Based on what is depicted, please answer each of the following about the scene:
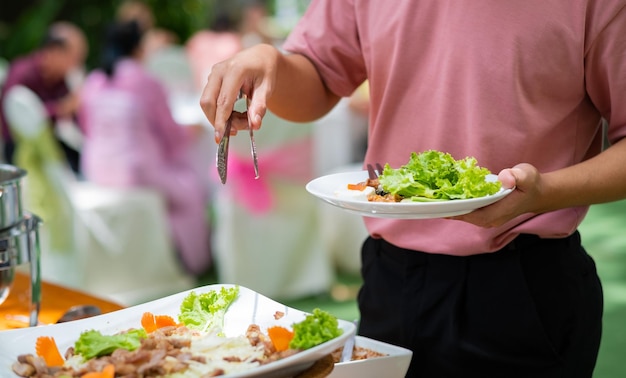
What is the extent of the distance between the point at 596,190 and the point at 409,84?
0.39m

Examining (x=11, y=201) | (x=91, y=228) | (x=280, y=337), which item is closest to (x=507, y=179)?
(x=280, y=337)

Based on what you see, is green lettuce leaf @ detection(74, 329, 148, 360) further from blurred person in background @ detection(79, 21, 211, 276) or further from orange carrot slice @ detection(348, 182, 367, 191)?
blurred person in background @ detection(79, 21, 211, 276)

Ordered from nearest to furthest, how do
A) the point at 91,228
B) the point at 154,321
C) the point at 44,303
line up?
the point at 154,321, the point at 44,303, the point at 91,228

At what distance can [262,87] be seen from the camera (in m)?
1.45

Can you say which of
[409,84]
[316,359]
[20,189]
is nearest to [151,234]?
[20,189]

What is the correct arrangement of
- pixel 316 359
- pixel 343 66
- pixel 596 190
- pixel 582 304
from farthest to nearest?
pixel 343 66 → pixel 582 304 → pixel 596 190 → pixel 316 359

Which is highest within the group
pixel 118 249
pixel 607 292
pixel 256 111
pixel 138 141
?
pixel 256 111

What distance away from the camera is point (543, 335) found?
1.52m

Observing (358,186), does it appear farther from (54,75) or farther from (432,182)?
(54,75)

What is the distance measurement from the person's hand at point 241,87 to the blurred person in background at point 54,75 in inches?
161

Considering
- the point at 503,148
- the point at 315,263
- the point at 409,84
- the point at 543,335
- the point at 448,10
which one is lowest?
the point at 315,263

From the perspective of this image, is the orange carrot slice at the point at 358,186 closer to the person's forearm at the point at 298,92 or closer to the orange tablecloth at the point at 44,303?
the person's forearm at the point at 298,92

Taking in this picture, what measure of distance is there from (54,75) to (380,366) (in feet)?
15.1

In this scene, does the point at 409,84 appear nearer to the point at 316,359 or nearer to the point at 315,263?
the point at 316,359
